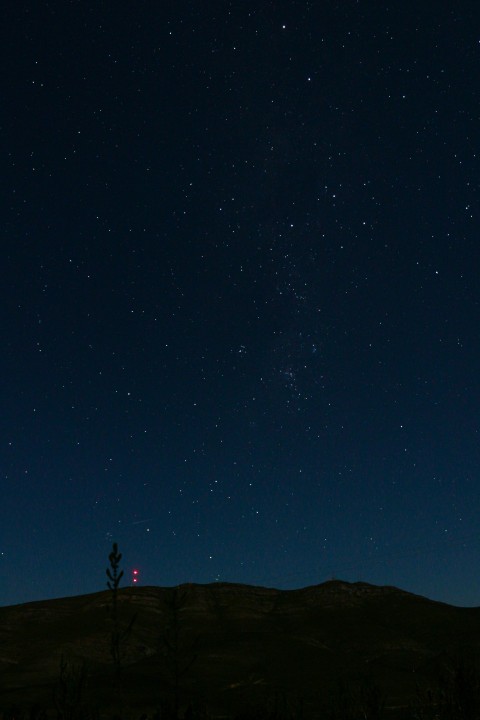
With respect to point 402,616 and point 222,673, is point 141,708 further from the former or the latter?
point 402,616

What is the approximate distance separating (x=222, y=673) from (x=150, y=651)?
30116 millimetres

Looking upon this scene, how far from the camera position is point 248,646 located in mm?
121312

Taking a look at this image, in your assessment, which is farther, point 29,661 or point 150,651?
point 150,651

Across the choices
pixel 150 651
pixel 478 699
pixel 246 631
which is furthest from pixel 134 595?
pixel 478 699

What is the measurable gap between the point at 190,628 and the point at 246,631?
1252 cm

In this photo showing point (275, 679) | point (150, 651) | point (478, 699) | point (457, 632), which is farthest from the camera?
point (457, 632)

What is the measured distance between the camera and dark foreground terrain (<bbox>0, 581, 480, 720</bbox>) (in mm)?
77062

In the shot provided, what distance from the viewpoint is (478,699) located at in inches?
945

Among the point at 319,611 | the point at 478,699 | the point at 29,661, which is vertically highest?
the point at 319,611

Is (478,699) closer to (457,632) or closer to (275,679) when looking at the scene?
(275,679)

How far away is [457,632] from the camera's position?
134m

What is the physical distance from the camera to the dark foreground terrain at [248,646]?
77.1 m

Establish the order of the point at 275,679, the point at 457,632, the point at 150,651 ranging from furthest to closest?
the point at 457,632 < the point at 150,651 < the point at 275,679

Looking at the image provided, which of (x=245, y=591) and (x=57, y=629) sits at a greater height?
(x=245, y=591)
